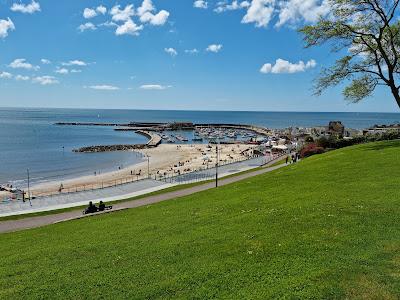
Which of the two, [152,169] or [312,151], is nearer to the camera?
[312,151]

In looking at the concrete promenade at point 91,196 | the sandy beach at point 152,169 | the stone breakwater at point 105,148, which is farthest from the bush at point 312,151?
the stone breakwater at point 105,148

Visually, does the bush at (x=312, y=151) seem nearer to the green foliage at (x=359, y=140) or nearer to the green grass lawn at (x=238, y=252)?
the green foliage at (x=359, y=140)

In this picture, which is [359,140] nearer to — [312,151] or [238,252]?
[312,151]

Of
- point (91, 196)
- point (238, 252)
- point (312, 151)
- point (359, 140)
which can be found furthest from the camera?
point (312, 151)

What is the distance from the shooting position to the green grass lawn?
8.36 meters

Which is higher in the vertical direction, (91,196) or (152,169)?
(91,196)

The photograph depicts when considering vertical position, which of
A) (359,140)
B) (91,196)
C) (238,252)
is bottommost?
(91,196)

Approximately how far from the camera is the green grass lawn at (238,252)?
27.4 ft

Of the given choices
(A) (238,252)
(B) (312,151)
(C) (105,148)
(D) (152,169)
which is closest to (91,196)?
(B) (312,151)

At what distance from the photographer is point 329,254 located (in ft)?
31.4

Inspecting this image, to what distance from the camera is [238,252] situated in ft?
34.1

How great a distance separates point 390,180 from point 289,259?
9575mm

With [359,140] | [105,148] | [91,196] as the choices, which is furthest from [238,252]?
[105,148]

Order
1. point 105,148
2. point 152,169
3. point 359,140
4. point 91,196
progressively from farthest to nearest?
1. point 105,148
2. point 152,169
3. point 359,140
4. point 91,196
